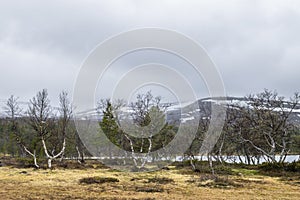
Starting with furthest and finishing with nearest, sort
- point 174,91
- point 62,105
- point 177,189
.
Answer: point 62,105 < point 174,91 < point 177,189

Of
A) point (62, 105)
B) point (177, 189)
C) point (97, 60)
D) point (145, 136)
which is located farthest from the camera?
point (62, 105)

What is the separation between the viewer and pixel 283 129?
36.3m

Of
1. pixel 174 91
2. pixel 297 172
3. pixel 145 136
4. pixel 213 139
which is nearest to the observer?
pixel 174 91

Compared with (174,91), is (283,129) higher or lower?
lower

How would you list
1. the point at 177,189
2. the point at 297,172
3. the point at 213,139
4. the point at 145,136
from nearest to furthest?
the point at 177,189 → the point at 297,172 → the point at 213,139 → the point at 145,136

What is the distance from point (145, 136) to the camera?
34.5 metres

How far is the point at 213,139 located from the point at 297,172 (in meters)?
7.76

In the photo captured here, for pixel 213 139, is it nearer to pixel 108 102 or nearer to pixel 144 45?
pixel 108 102

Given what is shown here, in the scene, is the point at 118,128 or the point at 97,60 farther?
the point at 118,128

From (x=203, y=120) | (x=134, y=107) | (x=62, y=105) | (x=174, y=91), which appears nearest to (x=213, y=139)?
(x=203, y=120)

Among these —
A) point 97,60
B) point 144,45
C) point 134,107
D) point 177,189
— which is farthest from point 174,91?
point 134,107

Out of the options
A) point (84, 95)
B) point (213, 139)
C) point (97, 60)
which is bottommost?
point (213, 139)

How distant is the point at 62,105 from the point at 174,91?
27.4 metres

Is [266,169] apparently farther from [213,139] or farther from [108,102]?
[108,102]
